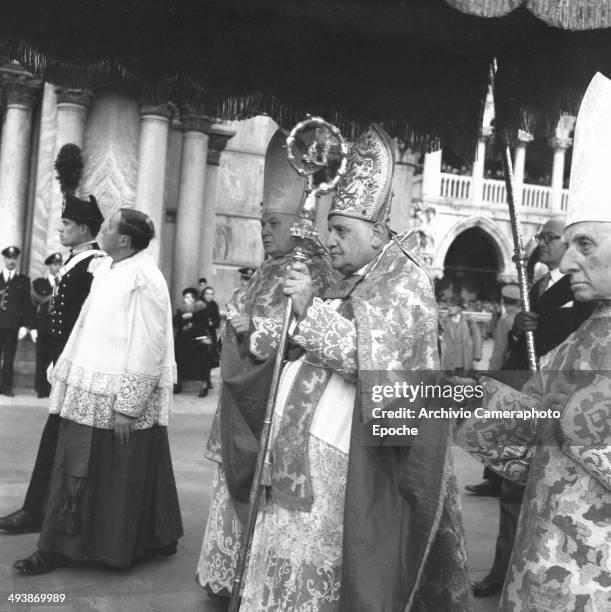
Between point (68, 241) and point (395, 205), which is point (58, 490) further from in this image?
point (395, 205)

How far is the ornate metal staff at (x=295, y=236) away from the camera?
3072mm

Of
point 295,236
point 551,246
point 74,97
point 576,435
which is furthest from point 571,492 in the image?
point 74,97

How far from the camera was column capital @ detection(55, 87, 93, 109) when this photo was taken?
9797 mm

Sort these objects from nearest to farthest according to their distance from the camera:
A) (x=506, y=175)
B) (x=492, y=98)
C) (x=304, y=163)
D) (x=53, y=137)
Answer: (x=304, y=163)
(x=506, y=175)
(x=492, y=98)
(x=53, y=137)

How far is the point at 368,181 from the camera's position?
3250 mm

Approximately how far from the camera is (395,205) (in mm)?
11664

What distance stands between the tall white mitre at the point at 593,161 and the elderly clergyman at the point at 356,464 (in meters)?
0.95

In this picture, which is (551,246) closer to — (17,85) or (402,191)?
(402,191)

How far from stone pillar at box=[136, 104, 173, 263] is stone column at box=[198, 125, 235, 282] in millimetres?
3233

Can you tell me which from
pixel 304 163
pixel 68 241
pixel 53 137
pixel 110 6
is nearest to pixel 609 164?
pixel 304 163

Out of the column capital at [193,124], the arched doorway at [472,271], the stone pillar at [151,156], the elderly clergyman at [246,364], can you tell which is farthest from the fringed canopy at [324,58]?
the arched doorway at [472,271]

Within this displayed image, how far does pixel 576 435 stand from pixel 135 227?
116 inches

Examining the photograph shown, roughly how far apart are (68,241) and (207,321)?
22.8 ft

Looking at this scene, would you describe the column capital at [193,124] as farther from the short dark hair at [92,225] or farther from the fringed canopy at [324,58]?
the fringed canopy at [324,58]
